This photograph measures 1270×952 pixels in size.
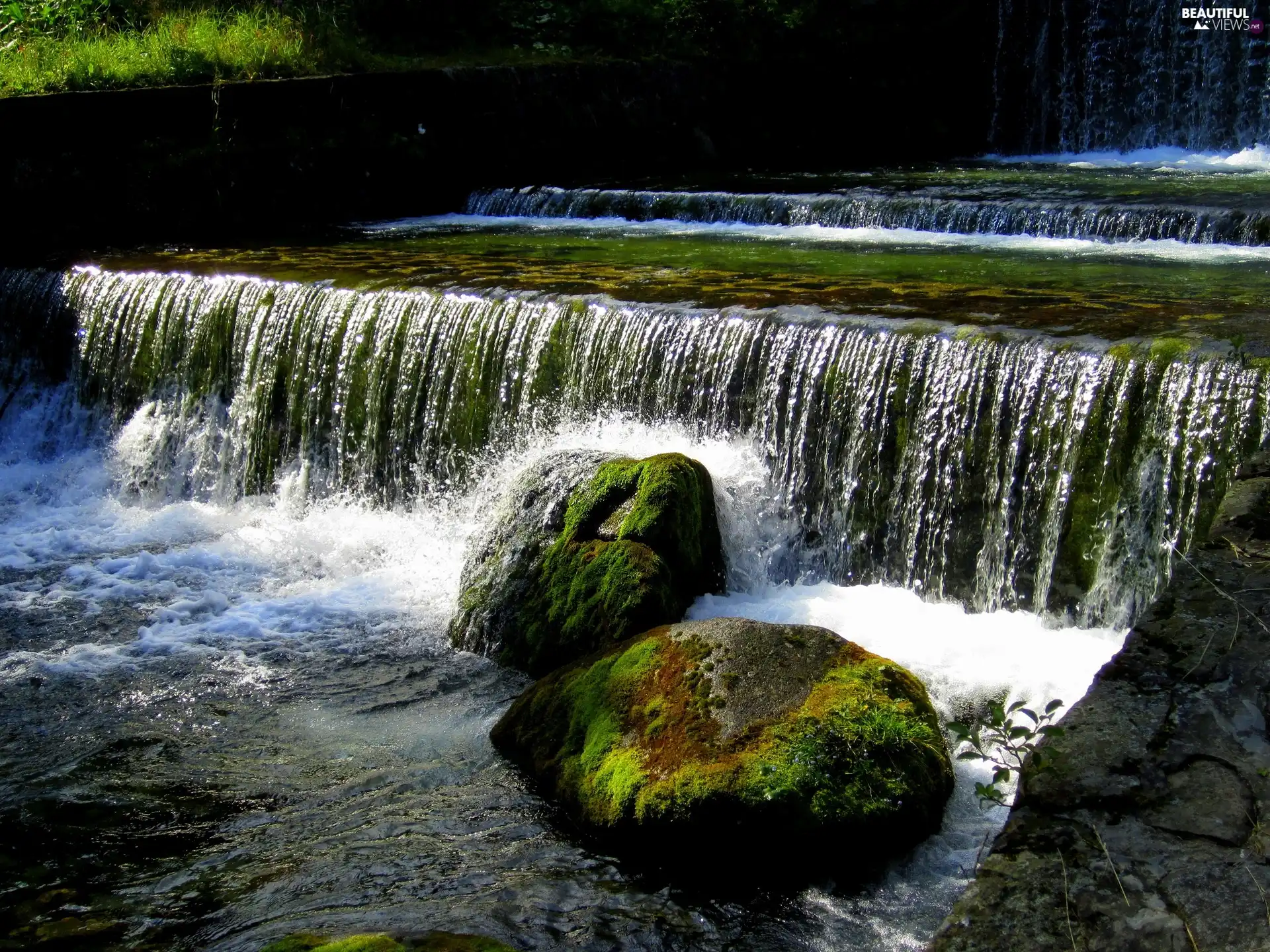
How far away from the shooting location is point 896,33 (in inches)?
653

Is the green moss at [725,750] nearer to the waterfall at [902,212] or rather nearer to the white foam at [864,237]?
the white foam at [864,237]

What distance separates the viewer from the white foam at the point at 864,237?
359 inches

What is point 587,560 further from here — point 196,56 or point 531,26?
point 531,26

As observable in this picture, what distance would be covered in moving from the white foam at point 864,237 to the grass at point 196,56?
241 cm

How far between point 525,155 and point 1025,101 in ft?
21.5

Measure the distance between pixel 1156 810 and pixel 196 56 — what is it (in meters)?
13.4

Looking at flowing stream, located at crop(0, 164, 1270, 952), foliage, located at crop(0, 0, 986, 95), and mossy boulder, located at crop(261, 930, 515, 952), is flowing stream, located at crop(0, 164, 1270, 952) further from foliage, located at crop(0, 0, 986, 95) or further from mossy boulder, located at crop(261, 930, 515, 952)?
foliage, located at crop(0, 0, 986, 95)

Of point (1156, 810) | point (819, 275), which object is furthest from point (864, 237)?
point (1156, 810)

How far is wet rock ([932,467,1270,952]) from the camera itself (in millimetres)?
2359

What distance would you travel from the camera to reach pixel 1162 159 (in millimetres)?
14328

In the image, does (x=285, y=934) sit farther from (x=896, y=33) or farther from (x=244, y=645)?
(x=896, y=33)

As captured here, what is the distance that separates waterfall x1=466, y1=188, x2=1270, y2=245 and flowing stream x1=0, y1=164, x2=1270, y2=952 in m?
0.08

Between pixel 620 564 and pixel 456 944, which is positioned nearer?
pixel 456 944

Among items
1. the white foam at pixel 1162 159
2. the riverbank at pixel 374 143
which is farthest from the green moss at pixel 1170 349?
the riverbank at pixel 374 143
